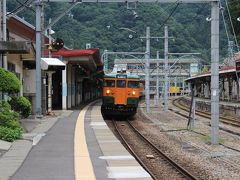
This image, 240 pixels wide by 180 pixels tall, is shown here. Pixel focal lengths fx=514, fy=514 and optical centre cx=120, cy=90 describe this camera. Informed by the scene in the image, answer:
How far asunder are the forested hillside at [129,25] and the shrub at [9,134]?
31.5 metres

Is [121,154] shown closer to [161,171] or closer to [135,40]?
[161,171]

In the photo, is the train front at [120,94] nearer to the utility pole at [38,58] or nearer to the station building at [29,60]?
the station building at [29,60]

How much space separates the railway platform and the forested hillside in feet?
104

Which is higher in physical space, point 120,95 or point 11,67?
point 11,67

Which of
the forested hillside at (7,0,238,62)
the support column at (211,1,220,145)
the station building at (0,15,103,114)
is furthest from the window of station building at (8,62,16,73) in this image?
the forested hillside at (7,0,238,62)

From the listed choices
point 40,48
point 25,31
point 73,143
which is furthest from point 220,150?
point 25,31

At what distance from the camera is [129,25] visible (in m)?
62.7

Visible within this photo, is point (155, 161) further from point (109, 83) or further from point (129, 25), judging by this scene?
point (129, 25)

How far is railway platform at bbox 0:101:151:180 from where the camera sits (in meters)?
8.88

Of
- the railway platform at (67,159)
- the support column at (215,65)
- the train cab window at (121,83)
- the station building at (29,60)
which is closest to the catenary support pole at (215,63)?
the support column at (215,65)

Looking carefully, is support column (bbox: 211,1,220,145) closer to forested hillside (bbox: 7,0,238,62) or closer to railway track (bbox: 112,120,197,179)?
railway track (bbox: 112,120,197,179)

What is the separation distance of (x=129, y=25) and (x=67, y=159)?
52936 millimetres

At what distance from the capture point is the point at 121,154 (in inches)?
471

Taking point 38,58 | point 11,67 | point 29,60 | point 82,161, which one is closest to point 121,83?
point 29,60
